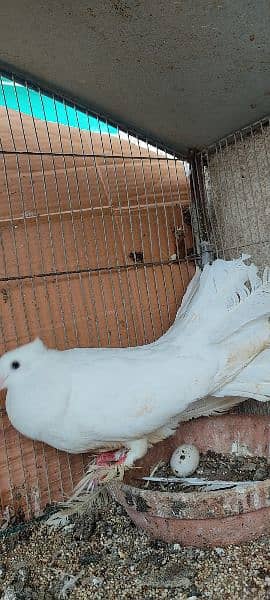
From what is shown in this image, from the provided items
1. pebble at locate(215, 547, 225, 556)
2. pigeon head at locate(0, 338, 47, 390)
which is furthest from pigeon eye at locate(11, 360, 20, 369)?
pebble at locate(215, 547, 225, 556)

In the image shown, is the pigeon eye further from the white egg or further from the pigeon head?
the white egg

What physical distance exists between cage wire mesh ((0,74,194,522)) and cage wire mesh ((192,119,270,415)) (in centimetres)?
10

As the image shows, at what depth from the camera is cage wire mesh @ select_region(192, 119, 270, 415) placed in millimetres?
2070

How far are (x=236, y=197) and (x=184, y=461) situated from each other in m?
1.01

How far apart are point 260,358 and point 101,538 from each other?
787 mm

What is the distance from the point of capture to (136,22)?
154 centimetres

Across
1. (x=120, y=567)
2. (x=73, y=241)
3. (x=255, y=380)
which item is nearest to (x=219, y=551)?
(x=120, y=567)

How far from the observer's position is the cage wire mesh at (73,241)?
6.73ft

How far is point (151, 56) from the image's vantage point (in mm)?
1691

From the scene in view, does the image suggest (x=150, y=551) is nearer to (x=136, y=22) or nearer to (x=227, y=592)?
(x=227, y=592)

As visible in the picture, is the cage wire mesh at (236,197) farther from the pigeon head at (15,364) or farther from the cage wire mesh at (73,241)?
the pigeon head at (15,364)

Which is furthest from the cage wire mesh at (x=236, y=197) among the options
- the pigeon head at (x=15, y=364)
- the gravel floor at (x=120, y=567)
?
the pigeon head at (x=15, y=364)

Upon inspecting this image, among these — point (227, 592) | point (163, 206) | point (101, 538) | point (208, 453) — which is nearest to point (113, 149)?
point (163, 206)

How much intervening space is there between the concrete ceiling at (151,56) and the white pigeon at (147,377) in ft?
1.93
